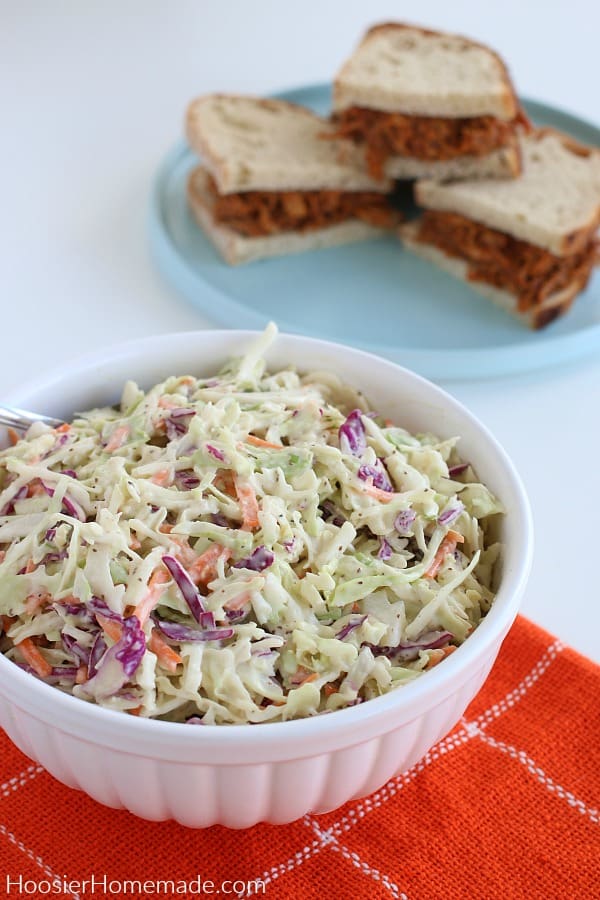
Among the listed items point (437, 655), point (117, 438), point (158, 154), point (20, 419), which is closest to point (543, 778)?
point (437, 655)

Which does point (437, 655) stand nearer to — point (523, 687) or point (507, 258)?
point (523, 687)

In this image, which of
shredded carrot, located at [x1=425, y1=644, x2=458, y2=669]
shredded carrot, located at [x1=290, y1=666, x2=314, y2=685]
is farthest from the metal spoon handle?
shredded carrot, located at [x1=425, y1=644, x2=458, y2=669]

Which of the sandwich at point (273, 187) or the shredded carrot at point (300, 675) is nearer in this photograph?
the shredded carrot at point (300, 675)

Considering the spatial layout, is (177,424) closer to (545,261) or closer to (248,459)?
(248,459)

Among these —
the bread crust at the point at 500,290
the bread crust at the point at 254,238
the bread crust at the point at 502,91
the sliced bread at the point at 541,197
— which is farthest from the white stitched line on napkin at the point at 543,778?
the bread crust at the point at 502,91

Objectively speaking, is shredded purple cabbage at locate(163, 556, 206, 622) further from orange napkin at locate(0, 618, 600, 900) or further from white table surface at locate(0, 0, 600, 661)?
white table surface at locate(0, 0, 600, 661)

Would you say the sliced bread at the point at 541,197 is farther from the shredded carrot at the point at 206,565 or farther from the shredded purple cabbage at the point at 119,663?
the shredded purple cabbage at the point at 119,663

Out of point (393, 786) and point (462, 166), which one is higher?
point (462, 166)
